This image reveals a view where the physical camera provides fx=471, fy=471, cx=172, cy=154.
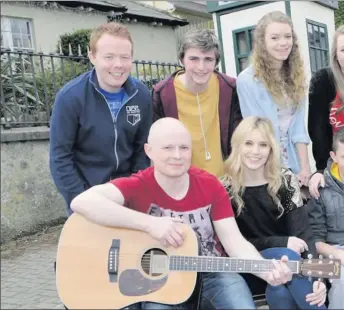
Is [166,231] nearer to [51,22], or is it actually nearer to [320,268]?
[320,268]

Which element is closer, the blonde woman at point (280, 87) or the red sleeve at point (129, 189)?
the red sleeve at point (129, 189)

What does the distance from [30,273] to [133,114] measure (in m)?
2.49

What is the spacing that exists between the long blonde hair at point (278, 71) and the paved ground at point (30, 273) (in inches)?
93.2

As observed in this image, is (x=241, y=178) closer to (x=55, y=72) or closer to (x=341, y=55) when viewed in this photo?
(x=341, y=55)

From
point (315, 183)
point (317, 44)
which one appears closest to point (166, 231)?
point (315, 183)

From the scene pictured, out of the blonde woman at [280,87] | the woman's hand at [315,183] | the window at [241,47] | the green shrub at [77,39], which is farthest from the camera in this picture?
the green shrub at [77,39]

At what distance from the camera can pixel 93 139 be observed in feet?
10.1

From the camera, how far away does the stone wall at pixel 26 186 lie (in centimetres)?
574

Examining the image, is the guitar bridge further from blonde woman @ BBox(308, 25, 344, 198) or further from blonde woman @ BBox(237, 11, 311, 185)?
blonde woman @ BBox(308, 25, 344, 198)

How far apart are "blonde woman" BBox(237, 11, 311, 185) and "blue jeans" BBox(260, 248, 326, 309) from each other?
0.85 meters

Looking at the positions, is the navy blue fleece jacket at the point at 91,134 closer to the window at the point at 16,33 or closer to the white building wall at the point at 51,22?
the white building wall at the point at 51,22

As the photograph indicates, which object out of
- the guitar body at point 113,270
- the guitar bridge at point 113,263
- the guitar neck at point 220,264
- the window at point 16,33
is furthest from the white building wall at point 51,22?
the guitar neck at point 220,264

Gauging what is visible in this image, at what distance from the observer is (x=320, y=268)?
250 cm

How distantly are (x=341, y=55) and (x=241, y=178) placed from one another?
1.28 m
